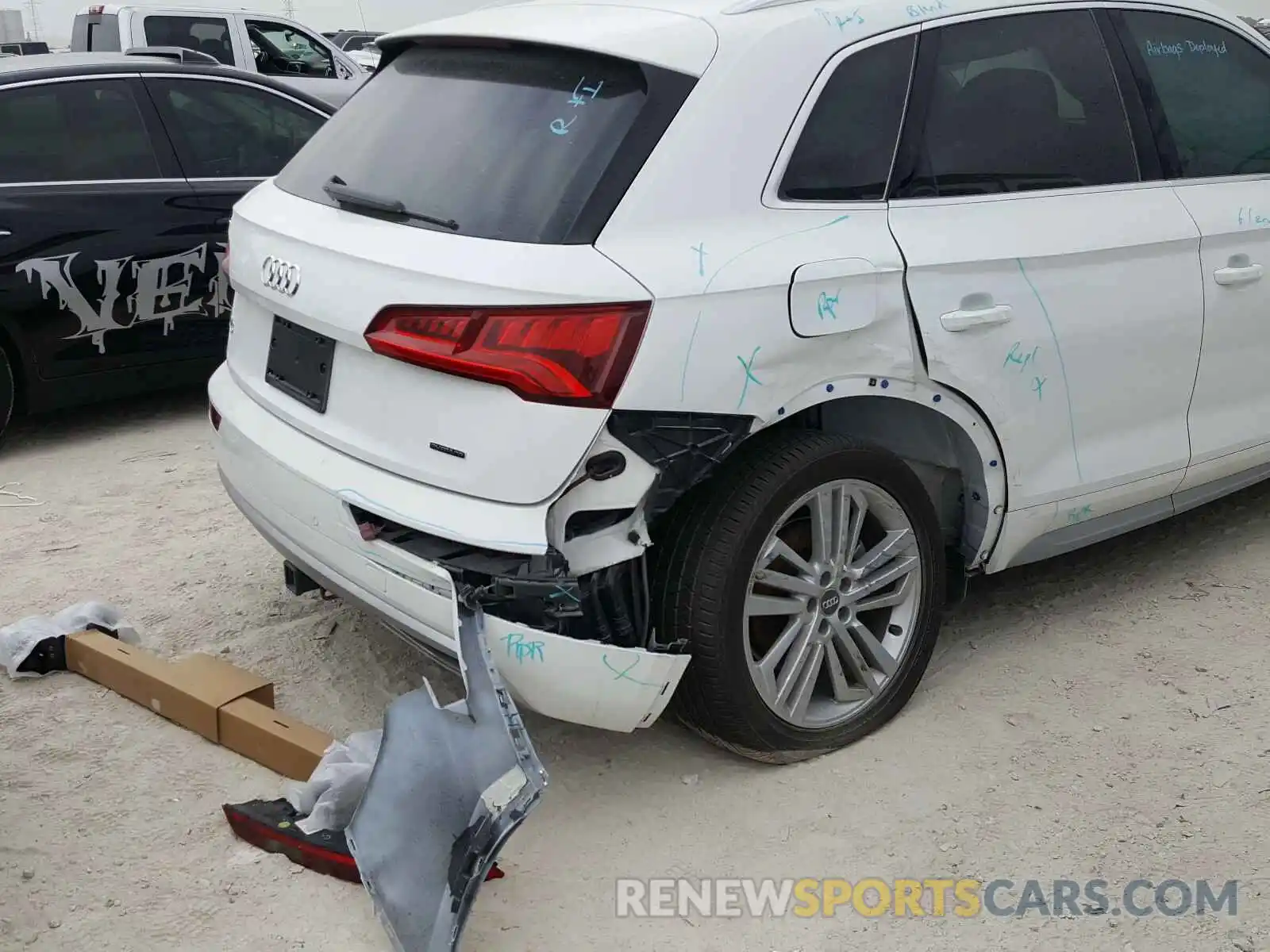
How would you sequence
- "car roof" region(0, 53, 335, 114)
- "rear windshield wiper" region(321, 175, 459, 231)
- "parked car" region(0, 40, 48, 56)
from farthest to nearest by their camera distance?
"parked car" region(0, 40, 48, 56)
"car roof" region(0, 53, 335, 114)
"rear windshield wiper" region(321, 175, 459, 231)

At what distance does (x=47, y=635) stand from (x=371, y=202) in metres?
1.67

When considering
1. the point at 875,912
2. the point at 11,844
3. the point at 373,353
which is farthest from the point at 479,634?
the point at 11,844

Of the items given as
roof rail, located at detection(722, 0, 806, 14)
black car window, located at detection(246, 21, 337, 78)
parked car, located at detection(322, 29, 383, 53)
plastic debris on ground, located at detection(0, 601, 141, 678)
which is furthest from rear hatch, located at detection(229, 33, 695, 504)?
parked car, located at detection(322, 29, 383, 53)

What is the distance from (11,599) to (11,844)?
4.91 feet

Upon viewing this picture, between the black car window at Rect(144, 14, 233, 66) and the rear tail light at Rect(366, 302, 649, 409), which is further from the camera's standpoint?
the black car window at Rect(144, 14, 233, 66)

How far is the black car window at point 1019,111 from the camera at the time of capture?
11.1 feet

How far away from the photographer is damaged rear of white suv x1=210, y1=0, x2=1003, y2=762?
284 centimetres

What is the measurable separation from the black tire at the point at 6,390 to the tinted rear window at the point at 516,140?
2.93 m

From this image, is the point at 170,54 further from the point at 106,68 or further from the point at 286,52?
the point at 286,52

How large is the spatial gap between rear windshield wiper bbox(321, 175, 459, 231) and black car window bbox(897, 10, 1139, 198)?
114cm

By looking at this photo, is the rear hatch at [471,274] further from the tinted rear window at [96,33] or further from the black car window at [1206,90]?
the tinted rear window at [96,33]

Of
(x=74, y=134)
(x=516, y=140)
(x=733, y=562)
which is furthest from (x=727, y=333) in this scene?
(x=74, y=134)

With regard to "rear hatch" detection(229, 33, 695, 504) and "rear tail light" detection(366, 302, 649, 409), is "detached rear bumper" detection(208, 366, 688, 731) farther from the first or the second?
"rear tail light" detection(366, 302, 649, 409)

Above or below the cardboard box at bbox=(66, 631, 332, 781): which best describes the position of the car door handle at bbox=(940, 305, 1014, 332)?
above
